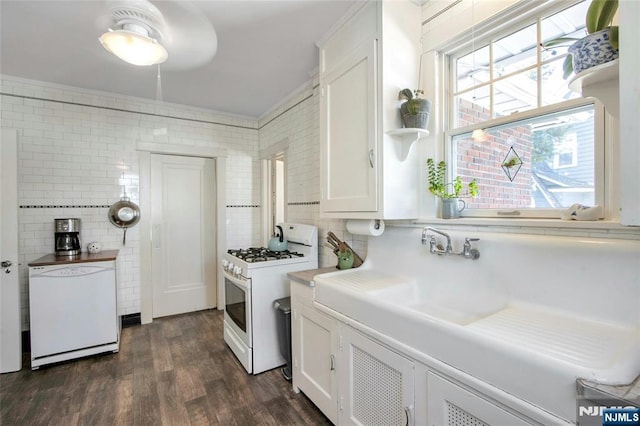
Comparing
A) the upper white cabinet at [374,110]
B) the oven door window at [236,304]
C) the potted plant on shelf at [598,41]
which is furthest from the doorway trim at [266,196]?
the potted plant on shelf at [598,41]

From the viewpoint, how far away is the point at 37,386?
224 cm

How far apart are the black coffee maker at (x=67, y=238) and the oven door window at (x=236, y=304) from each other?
156 centimetres

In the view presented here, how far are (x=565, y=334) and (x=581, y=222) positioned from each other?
0.46m

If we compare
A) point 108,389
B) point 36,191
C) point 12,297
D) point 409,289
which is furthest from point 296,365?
point 36,191

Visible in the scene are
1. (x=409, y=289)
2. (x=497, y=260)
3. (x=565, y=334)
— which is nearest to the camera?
(x=565, y=334)

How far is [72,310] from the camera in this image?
2.58 metres

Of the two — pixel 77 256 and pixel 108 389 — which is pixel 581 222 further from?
pixel 77 256

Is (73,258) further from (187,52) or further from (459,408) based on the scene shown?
(459,408)

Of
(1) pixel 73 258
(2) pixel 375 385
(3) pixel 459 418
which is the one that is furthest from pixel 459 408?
(1) pixel 73 258

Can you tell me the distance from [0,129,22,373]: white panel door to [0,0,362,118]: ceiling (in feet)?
2.48

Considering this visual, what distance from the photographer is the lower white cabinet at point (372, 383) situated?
125 centimetres

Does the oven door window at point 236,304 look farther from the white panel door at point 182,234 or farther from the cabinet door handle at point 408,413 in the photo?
the cabinet door handle at point 408,413

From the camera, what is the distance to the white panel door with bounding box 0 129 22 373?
94.1 inches

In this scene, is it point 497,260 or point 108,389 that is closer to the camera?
point 497,260
